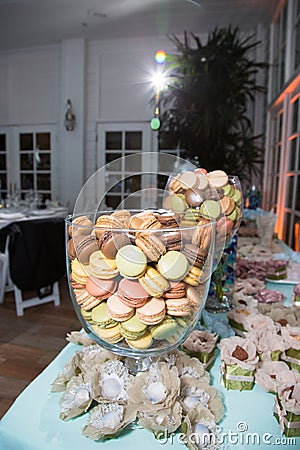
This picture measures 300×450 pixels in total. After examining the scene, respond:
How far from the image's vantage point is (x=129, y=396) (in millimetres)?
498

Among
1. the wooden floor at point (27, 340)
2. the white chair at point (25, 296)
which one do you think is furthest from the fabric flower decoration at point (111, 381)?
the white chair at point (25, 296)

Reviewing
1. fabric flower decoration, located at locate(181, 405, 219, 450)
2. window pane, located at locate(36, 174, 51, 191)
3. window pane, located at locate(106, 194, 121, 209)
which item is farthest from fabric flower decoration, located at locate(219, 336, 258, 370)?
window pane, located at locate(36, 174, 51, 191)

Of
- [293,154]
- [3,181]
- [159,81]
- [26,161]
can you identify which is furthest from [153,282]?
[3,181]

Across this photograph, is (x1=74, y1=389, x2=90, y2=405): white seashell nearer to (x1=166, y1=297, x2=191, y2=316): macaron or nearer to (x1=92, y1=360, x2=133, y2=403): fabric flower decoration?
(x1=92, y1=360, x2=133, y2=403): fabric flower decoration

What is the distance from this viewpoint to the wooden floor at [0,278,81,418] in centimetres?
184

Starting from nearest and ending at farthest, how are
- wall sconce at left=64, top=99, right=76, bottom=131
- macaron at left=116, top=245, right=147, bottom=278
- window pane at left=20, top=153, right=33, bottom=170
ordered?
1. macaron at left=116, top=245, right=147, bottom=278
2. wall sconce at left=64, top=99, right=76, bottom=131
3. window pane at left=20, top=153, right=33, bottom=170

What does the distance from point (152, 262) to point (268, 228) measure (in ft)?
5.16

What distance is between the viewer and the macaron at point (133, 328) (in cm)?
46

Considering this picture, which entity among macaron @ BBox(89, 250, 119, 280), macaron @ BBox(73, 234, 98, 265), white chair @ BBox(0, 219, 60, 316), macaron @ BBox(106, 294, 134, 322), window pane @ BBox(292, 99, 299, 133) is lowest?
white chair @ BBox(0, 219, 60, 316)

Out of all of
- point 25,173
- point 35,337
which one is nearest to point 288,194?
point 35,337

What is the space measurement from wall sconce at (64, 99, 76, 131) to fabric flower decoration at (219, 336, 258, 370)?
185 inches

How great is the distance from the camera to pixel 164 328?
47cm

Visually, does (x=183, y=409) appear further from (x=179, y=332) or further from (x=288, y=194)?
(x=288, y=194)

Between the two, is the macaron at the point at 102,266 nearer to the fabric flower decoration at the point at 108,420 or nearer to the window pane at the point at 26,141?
the fabric flower decoration at the point at 108,420
